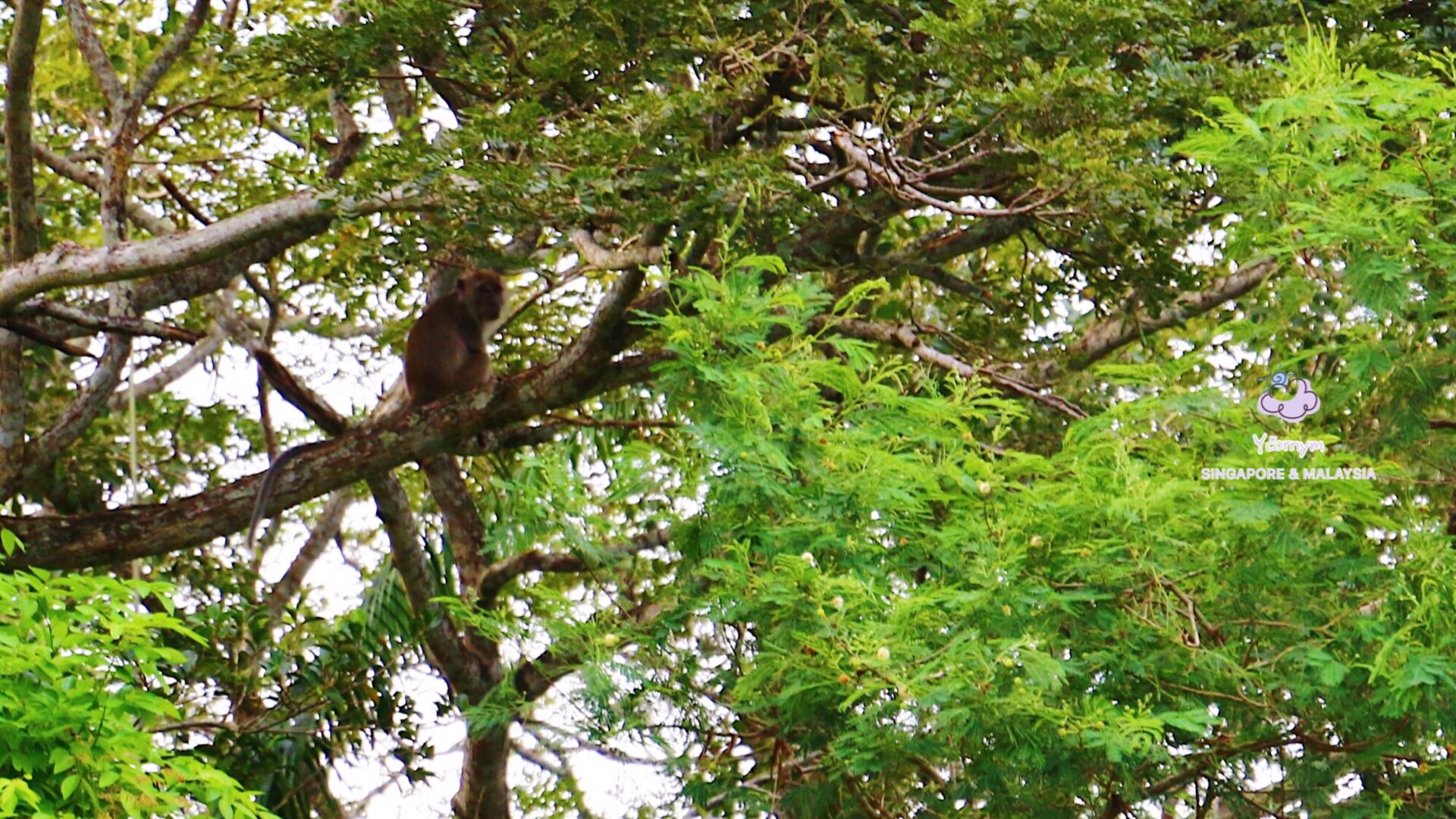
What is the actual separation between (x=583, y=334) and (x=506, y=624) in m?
1.54

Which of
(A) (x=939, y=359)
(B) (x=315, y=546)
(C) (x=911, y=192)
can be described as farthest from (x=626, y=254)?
(B) (x=315, y=546)

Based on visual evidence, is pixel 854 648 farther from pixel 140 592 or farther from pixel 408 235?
pixel 408 235

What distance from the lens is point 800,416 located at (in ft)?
15.7

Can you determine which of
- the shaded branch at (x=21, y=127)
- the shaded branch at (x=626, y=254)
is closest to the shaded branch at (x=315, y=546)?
the shaded branch at (x=21, y=127)

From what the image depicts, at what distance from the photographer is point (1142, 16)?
5637 mm

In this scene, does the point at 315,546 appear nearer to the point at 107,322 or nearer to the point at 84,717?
the point at 107,322

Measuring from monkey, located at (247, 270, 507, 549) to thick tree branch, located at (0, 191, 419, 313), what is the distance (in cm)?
175

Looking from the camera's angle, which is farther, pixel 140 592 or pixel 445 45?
pixel 445 45

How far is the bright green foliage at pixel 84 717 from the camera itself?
3275 mm

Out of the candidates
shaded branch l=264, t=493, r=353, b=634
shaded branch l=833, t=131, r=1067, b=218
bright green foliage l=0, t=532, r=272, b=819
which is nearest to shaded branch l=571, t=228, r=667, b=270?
shaded branch l=833, t=131, r=1067, b=218

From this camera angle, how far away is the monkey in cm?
782

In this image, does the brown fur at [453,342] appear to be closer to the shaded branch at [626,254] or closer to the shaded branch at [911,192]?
the shaded branch at [626,254]

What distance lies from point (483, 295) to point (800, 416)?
Answer: 12.4 ft

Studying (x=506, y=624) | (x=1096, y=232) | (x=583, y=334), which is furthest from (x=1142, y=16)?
(x=506, y=624)
